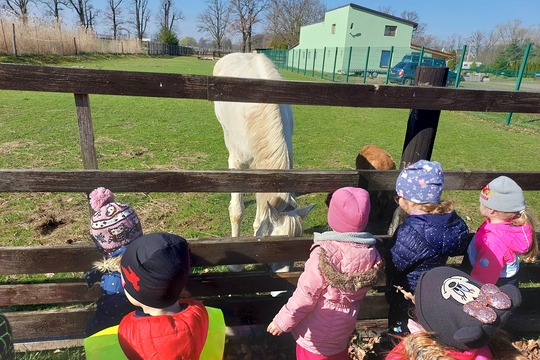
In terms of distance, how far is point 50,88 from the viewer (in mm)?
2123

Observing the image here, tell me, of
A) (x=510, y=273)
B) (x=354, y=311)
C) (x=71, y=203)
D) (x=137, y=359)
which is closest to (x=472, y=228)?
(x=510, y=273)

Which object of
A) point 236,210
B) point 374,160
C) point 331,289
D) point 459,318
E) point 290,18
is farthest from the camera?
point 290,18

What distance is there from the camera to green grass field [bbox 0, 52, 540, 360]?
4625mm

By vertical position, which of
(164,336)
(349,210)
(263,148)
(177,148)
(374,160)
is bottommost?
(177,148)

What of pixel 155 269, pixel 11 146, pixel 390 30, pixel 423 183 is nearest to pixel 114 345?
pixel 155 269

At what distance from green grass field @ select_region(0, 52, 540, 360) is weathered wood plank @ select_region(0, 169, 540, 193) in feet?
3.97

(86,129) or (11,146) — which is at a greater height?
(86,129)

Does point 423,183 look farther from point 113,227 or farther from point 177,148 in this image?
point 177,148

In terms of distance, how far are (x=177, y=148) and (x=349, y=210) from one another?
21.2 ft

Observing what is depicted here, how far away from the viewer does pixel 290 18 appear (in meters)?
59.3

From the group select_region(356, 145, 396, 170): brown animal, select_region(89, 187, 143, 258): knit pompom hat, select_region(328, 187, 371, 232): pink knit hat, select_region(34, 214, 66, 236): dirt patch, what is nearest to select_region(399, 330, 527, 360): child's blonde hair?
select_region(328, 187, 371, 232): pink knit hat

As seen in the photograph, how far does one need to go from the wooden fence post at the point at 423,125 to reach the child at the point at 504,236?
0.58 metres

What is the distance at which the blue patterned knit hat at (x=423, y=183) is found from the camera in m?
2.12

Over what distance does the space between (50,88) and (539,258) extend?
4.28m
